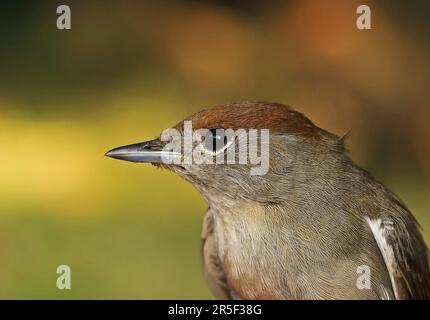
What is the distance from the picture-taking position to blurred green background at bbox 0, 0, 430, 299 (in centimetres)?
343

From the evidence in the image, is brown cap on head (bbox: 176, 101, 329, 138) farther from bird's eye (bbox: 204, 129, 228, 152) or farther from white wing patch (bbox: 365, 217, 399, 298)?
white wing patch (bbox: 365, 217, 399, 298)

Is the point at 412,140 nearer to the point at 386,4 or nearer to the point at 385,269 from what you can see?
the point at 386,4

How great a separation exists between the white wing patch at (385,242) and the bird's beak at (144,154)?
0.60 meters

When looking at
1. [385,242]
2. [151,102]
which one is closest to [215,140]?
[385,242]

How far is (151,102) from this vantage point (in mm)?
3783

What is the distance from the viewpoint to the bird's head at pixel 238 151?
1.85 m

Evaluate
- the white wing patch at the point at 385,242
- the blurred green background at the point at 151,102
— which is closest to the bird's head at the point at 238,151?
→ the white wing patch at the point at 385,242

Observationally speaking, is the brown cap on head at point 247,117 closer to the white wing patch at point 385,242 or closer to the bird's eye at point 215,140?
the bird's eye at point 215,140

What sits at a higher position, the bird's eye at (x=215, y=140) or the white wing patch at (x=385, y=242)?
the bird's eye at (x=215, y=140)

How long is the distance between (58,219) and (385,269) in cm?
202

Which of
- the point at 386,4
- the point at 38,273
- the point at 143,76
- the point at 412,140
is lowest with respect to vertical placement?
the point at 38,273

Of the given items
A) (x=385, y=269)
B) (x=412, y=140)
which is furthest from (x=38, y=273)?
(x=412, y=140)

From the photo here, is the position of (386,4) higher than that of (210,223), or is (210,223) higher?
(386,4)
